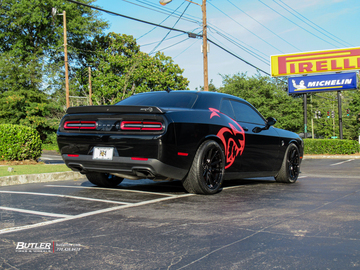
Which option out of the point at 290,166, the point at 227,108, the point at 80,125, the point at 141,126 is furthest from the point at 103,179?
the point at 290,166

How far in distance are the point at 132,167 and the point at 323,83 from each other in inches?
995

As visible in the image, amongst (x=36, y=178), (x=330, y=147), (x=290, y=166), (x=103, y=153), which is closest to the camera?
(x=103, y=153)

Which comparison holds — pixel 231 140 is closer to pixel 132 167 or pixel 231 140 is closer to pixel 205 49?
pixel 132 167

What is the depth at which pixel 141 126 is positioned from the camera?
16.3 ft

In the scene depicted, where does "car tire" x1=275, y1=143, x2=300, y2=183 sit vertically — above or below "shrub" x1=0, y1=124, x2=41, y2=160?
below

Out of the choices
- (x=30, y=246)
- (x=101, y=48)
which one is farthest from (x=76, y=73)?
(x=30, y=246)

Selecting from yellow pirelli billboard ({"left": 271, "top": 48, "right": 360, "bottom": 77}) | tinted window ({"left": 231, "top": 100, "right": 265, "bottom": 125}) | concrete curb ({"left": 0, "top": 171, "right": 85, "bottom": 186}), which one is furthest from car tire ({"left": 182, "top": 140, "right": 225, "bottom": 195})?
yellow pirelli billboard ({"left": 271, "top": 48, "right": 360, "bottom": 77})

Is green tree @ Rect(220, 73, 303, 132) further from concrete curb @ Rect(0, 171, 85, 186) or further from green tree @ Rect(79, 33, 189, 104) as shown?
concrete curb @ Rect(0, 171, 85, 186)

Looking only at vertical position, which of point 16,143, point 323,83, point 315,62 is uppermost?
point 315,62

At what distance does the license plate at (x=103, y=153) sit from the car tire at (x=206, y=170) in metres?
1.12

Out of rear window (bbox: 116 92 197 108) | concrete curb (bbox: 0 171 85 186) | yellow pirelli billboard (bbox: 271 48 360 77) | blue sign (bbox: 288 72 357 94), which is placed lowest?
concrete curb (bbox: 0 171 85 186)

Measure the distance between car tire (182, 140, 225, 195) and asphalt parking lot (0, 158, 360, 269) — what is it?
0.48 feet

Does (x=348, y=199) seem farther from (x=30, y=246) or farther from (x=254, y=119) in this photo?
(x=30, y=246)

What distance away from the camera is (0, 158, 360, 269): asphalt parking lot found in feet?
8.84
